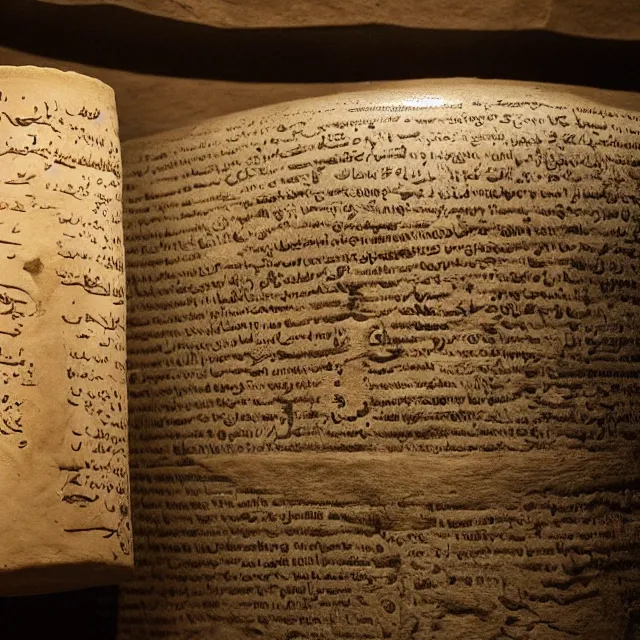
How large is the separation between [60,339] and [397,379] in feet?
2.77

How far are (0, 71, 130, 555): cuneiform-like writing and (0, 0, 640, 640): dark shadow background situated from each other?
507mm

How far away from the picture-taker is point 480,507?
2.37 meters

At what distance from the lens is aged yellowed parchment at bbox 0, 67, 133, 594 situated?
7.11 feet

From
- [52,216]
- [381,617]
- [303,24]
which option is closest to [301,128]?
[303,24]

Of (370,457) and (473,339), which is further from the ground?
(473,339)

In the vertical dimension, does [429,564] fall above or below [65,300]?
below

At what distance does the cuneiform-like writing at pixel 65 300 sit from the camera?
2.22 metres

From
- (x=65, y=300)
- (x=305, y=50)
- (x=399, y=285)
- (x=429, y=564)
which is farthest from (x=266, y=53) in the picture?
(x=429, y=564)

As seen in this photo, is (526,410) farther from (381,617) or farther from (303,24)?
(303,24)

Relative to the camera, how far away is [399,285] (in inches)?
98.0

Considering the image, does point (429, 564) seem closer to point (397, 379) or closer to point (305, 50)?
point (397, 379)

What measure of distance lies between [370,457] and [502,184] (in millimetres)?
819

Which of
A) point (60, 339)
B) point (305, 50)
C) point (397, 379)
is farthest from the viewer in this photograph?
point (305, 50)

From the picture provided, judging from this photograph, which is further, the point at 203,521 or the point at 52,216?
the point at 203,521
